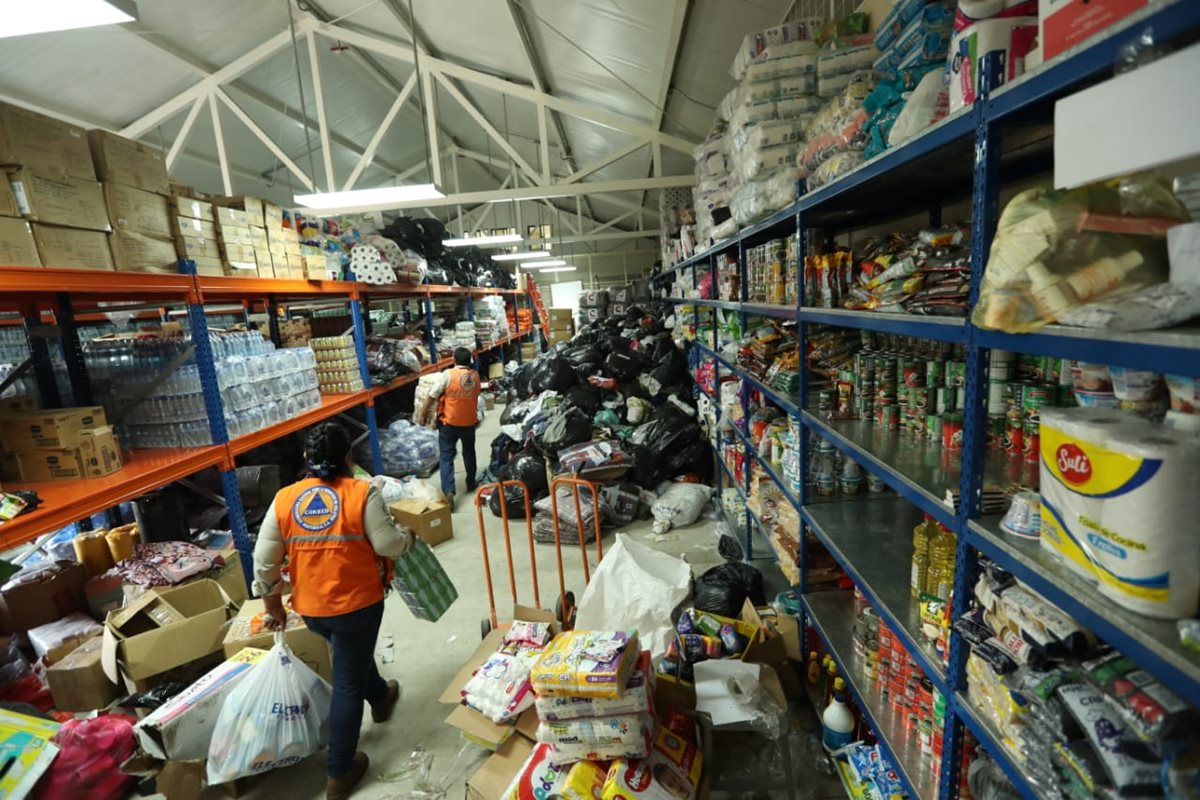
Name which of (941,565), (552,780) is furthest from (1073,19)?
(552,780)

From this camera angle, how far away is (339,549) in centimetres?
228

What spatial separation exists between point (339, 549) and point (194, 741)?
109cm

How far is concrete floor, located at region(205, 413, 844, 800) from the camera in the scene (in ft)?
8.01

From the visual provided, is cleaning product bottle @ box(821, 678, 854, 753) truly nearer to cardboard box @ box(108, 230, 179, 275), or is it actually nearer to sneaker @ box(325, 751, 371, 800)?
sneaker @ box(325, 751, 371, 800)

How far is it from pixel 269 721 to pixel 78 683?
1296mm

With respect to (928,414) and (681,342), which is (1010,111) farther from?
(681,342)

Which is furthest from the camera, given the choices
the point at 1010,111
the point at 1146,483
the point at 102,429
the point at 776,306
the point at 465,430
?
the point at 465,430

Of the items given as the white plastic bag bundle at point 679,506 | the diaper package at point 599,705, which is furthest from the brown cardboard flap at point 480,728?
the white plastic bag bundle at point 679,506

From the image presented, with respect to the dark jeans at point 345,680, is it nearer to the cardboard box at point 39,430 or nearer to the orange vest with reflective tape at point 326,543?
the orange vest with reflective tape at point 326,543

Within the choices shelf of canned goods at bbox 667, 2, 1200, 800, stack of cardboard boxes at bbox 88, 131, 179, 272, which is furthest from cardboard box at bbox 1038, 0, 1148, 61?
stack of cardboard boxes at bbox 88, 131, 179, 272

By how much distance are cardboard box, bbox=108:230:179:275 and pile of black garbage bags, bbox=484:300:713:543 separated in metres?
2.59

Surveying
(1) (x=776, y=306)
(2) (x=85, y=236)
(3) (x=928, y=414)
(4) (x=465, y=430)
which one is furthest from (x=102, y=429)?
(3) (x=928, y=414)

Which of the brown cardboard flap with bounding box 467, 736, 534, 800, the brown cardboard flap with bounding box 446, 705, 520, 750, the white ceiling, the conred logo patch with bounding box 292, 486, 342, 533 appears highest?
the white ceiling

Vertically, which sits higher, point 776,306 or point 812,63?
point 812,63
